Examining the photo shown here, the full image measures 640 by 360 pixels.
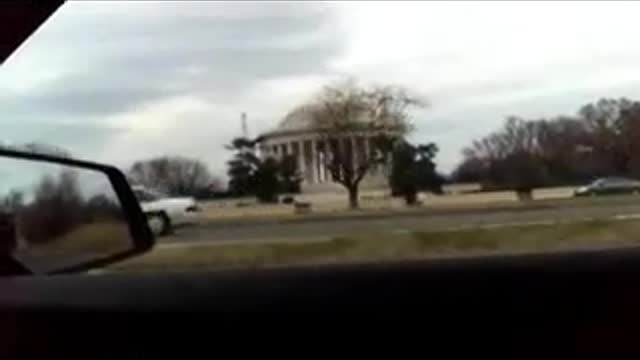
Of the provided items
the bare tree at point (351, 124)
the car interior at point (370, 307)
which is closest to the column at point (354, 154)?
the bare tree at point (351, 124)

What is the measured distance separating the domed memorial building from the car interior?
995 millimetres

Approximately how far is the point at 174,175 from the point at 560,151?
0.75m

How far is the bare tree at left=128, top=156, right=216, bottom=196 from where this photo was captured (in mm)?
2111

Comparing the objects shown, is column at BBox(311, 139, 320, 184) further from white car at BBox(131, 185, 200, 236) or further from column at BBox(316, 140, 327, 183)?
white car at BBox(131, 185, 200, 236)

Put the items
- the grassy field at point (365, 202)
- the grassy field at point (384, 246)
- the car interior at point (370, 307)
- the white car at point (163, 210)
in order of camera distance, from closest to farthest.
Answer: the car interior at point (370, 307), the grassy field at point (384, 246), the white car at point (163, 210), the grassy field at point (365, 202)

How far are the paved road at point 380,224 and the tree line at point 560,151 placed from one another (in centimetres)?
9

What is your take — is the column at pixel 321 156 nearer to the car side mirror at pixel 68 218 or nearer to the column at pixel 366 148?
the column at pixel 366 148

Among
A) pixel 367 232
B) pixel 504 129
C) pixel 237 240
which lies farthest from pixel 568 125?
pixel 237 240

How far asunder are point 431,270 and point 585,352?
0.19 m

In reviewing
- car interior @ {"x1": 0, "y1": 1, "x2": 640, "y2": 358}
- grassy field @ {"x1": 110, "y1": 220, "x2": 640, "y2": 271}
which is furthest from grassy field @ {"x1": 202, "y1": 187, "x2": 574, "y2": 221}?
car interior @ {"x1": 0, "y1": 1, "x2": 640, "y2": 358}

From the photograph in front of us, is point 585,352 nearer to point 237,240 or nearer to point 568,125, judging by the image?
point 237,240

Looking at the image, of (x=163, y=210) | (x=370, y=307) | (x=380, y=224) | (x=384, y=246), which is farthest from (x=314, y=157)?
(x=370, y=307)

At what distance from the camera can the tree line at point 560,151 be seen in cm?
212

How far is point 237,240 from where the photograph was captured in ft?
6.99
